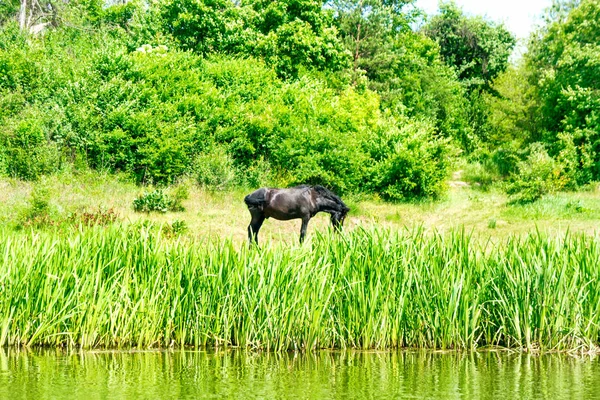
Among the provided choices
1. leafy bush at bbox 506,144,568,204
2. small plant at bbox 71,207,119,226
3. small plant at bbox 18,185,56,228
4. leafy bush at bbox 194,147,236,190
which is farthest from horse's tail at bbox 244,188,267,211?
leafy bush at bbox 506,144,568,204

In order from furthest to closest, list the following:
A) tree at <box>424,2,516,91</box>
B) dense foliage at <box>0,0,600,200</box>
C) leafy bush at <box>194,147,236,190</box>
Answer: tree at <box>424,2,516,91</box>, dense foliage at <box>0,0,600,200</box>, leafy bush at <box>194,147,236,190</box>

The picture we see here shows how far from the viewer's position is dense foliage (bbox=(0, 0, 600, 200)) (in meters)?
25.6

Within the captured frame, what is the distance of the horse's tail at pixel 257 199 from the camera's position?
57.9 feet

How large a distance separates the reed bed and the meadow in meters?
0.02

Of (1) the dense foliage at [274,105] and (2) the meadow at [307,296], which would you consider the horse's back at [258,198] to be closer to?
(1) the dense foliage at [274,105]

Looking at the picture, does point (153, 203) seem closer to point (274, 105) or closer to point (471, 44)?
point (274, 105)

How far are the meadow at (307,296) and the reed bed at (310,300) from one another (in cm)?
2

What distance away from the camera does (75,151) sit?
25.6m

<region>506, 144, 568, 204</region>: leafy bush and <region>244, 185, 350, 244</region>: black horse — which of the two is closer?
<region>244, 185, 350, 244</region>: black horse

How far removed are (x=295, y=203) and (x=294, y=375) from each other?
416 inches

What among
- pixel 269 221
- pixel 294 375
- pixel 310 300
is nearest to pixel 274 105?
pixel 269 221

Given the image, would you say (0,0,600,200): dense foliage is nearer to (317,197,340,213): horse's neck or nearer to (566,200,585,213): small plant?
(566,200,585,213): small plant

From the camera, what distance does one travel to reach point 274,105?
28.3 m

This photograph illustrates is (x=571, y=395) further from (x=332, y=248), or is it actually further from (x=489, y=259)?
(x=332, y=248)
